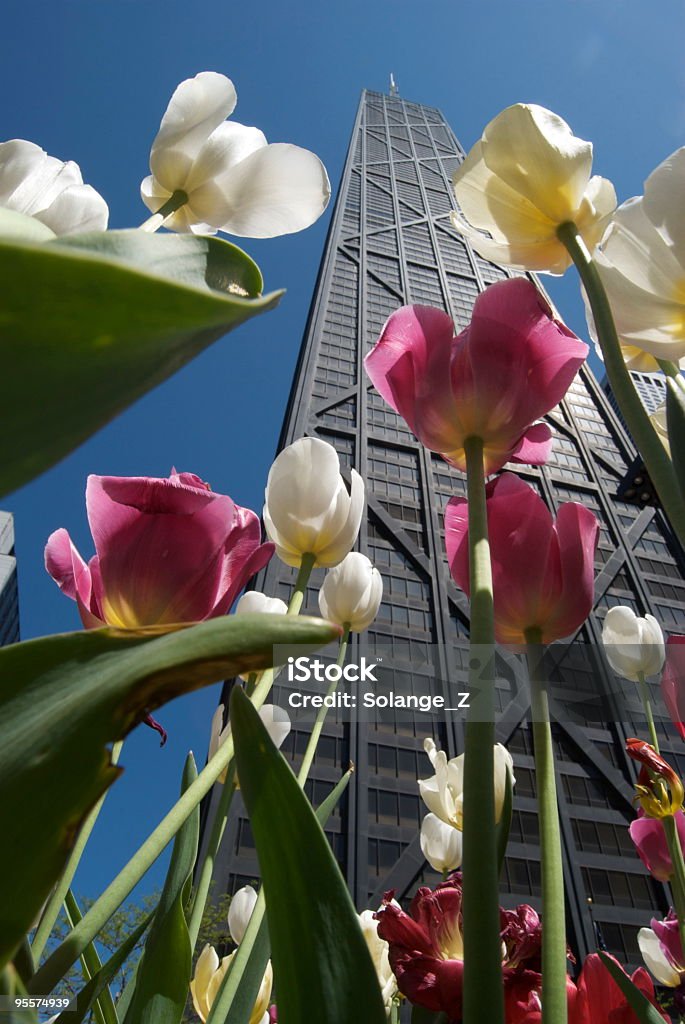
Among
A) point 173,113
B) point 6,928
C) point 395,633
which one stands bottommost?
point 6,928

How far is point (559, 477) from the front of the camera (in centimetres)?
1678

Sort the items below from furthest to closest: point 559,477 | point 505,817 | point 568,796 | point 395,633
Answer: point 559,477 < point 395,633 < point 568,796 < point 505,817

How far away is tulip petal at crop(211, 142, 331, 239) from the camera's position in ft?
1.03

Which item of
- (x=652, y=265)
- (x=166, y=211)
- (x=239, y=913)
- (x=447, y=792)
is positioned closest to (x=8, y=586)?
(x=239, y=913)

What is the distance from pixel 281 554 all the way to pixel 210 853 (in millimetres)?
160

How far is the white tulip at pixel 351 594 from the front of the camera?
1.68ft

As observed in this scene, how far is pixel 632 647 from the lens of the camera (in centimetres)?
46

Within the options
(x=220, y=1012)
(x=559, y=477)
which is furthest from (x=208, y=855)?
(x=559, y=477)

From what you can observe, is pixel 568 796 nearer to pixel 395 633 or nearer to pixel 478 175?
pixel 395 633

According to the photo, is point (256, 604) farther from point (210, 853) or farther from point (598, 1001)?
point (598, 1001)

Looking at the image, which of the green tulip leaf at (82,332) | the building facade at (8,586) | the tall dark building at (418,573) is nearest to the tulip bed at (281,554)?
the green tulip leaf at (82,332)

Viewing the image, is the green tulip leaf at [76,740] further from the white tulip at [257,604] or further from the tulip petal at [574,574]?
the white tulip at [257,604]

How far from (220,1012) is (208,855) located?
0.07m

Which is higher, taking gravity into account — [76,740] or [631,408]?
[631,408]
